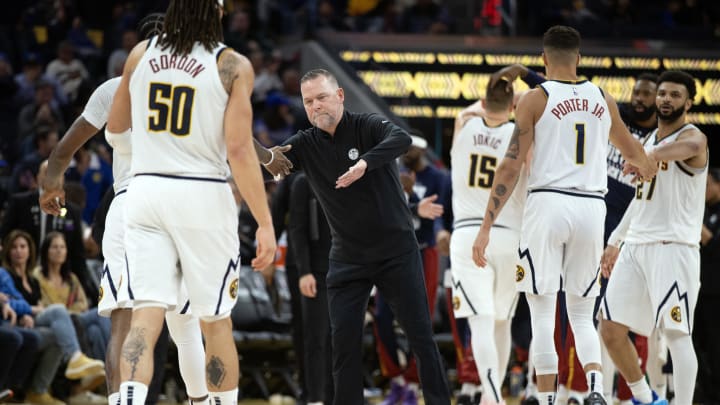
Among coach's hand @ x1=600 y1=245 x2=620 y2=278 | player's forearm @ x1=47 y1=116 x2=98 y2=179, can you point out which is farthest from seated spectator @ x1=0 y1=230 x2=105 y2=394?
coach's hand @ x1=600 y1=245 x2=620 y2=278

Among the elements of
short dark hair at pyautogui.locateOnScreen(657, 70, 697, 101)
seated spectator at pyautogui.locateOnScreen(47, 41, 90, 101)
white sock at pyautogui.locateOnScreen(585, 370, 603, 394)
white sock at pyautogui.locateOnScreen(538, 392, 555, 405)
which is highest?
seated spectator at pyautogui.locateOnScreen(47, 41, 90, 101)

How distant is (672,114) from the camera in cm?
849

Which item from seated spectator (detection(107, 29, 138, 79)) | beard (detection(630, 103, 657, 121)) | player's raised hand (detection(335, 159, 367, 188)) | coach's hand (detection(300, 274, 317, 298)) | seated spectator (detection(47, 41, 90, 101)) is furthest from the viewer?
seated spectator (detection(107, 29, 138, 79))

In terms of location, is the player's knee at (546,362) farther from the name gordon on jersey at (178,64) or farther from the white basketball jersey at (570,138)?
the name gordon on jersey at (178,64)

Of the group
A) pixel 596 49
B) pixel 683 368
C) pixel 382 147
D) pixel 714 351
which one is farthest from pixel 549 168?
pixel 596 49

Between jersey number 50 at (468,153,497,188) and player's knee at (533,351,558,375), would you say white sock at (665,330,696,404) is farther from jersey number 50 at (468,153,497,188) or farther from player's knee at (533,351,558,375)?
jersey number 50 at (468,153,497,188)

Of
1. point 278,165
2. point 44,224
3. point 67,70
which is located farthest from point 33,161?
point 278,165

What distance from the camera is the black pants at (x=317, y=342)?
9961 mm

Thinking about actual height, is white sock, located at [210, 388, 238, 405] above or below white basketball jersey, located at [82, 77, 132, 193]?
below

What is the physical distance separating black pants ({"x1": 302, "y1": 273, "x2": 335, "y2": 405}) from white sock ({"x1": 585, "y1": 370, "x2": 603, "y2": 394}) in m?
3.02

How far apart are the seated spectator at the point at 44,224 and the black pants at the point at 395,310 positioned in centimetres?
441

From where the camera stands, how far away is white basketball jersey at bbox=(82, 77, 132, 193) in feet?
22.6

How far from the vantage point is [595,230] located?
7664 mm

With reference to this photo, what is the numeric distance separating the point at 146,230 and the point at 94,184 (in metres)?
9.27
